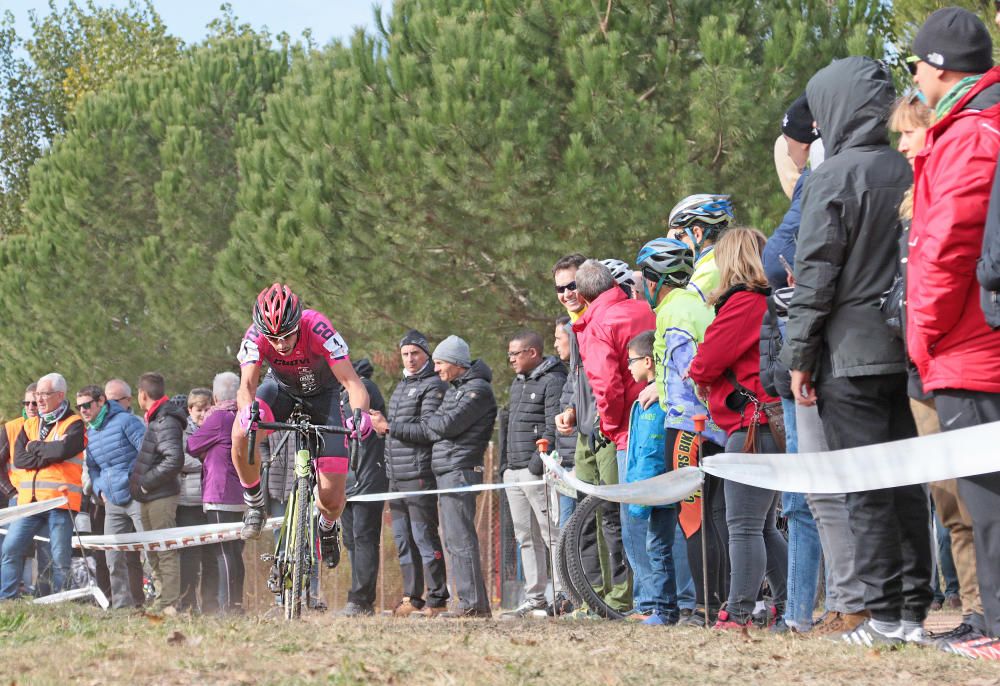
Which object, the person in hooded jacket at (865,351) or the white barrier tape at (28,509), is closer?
the person in hooded jacket at (865,351)

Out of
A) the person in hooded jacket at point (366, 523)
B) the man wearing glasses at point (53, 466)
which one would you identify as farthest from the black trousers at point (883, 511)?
the man wearing glasses at point (53, 466)

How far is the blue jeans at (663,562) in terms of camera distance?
8016mm

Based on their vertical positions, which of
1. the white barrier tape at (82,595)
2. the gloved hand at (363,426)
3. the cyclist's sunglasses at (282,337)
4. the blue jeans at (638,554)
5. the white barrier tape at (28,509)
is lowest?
the white barrier tape at (82,595)

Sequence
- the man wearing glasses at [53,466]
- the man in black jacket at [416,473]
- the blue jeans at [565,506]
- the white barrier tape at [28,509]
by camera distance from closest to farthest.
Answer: the blue jeans at [565,506]
the man in black jacket at [416,473]
the white barrier tape at [28,509]
the man wearing glasses at [53,466]

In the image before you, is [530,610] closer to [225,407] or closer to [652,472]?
[652,472]

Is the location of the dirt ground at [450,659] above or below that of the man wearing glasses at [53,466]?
below

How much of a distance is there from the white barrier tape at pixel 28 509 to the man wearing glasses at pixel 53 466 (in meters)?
0.41

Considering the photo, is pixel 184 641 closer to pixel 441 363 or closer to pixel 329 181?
pixel 441 363

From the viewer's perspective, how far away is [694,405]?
7957 millimetres

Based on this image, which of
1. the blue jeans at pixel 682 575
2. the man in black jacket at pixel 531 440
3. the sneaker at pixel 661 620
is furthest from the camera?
the man in black jacket at pixel 531 440

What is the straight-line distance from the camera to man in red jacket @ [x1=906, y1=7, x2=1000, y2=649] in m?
5.04

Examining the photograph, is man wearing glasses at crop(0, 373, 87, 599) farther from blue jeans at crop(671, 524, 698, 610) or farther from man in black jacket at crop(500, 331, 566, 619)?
blue jeans at crop(671, 524, 698, 610)

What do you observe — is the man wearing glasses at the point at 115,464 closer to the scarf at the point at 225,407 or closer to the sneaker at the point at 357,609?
the scarf at the point at 225,407

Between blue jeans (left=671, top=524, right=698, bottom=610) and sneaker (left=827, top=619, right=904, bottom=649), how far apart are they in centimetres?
220
